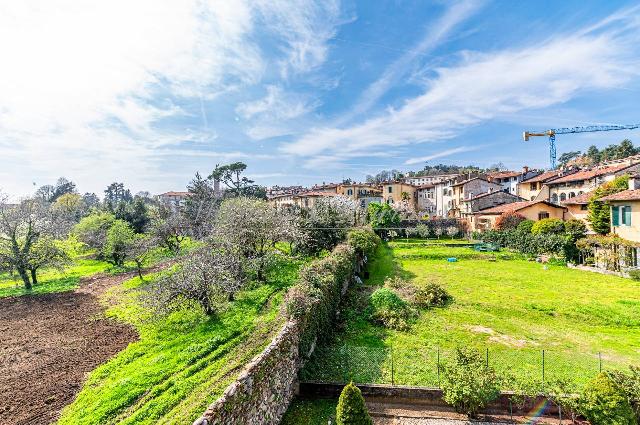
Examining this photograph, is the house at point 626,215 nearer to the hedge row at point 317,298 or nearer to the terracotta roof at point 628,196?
the terracotta roof at point 628,196

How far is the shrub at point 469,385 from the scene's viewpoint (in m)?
9.04

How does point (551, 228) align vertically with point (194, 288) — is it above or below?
above

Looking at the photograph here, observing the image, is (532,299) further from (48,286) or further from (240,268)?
(48,286)

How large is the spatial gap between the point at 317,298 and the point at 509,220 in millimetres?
36405

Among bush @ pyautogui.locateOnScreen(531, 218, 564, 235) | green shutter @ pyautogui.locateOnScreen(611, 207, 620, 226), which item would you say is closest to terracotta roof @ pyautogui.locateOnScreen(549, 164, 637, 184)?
bush @ pyautogui.locateOnScreen(531, 218, 564, 235)

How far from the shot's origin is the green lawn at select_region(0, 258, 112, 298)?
25766 millimetres

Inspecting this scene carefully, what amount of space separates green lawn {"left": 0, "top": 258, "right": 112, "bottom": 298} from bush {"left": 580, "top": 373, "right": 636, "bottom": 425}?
3103 centimetres

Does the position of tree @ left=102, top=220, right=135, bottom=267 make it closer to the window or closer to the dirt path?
the dirt path

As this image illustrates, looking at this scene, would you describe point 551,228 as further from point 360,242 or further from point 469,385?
point 469,385

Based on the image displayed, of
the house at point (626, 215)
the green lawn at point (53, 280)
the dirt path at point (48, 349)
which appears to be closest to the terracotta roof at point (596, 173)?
the house at point (626, 215)

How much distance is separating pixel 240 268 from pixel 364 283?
357 inches

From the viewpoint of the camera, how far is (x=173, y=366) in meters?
11.5

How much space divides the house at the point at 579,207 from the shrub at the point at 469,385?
34798mm

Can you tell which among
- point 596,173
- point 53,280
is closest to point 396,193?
point 596,173
